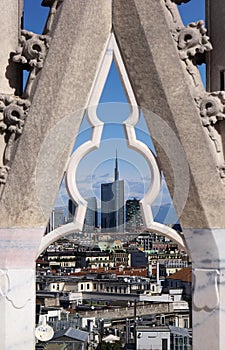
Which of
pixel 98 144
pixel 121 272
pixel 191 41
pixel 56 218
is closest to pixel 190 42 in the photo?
pixel 191 41

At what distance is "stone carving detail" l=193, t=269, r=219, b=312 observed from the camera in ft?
10.7

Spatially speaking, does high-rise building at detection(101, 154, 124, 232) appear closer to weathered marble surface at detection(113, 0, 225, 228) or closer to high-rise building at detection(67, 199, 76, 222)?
high-rise building at detection(67, 199, 76, 222)

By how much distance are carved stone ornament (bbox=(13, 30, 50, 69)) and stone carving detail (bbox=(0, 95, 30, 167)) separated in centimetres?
17

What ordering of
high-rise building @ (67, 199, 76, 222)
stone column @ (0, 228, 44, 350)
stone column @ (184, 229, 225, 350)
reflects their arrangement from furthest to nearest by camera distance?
high-rise building @ (67, 199, 76, 222) → stone column @ (0, 228, 44, 350) → stone column @ (184, 229, 225, 350)

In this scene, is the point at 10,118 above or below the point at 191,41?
below

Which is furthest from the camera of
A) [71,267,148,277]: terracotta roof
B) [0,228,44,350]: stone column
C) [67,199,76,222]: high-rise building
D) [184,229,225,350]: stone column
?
[71,267,148,277]: terracotta roof

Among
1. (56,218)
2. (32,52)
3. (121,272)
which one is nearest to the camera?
(32,52)

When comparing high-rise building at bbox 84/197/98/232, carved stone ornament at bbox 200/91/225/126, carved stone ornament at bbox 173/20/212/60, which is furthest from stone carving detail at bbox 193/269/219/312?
carved stone ornament at bbox 173/20/212/60

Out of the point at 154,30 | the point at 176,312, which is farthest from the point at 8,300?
the point at 176,312

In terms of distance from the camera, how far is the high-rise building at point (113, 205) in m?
3.54

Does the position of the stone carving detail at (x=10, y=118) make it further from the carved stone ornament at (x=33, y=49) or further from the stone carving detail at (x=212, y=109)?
the stone carving detail at (x=212, y=109)

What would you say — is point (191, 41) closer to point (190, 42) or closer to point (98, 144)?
point (190, 42)

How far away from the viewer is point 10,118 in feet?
11.2

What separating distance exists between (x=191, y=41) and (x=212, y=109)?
12.0 inches
